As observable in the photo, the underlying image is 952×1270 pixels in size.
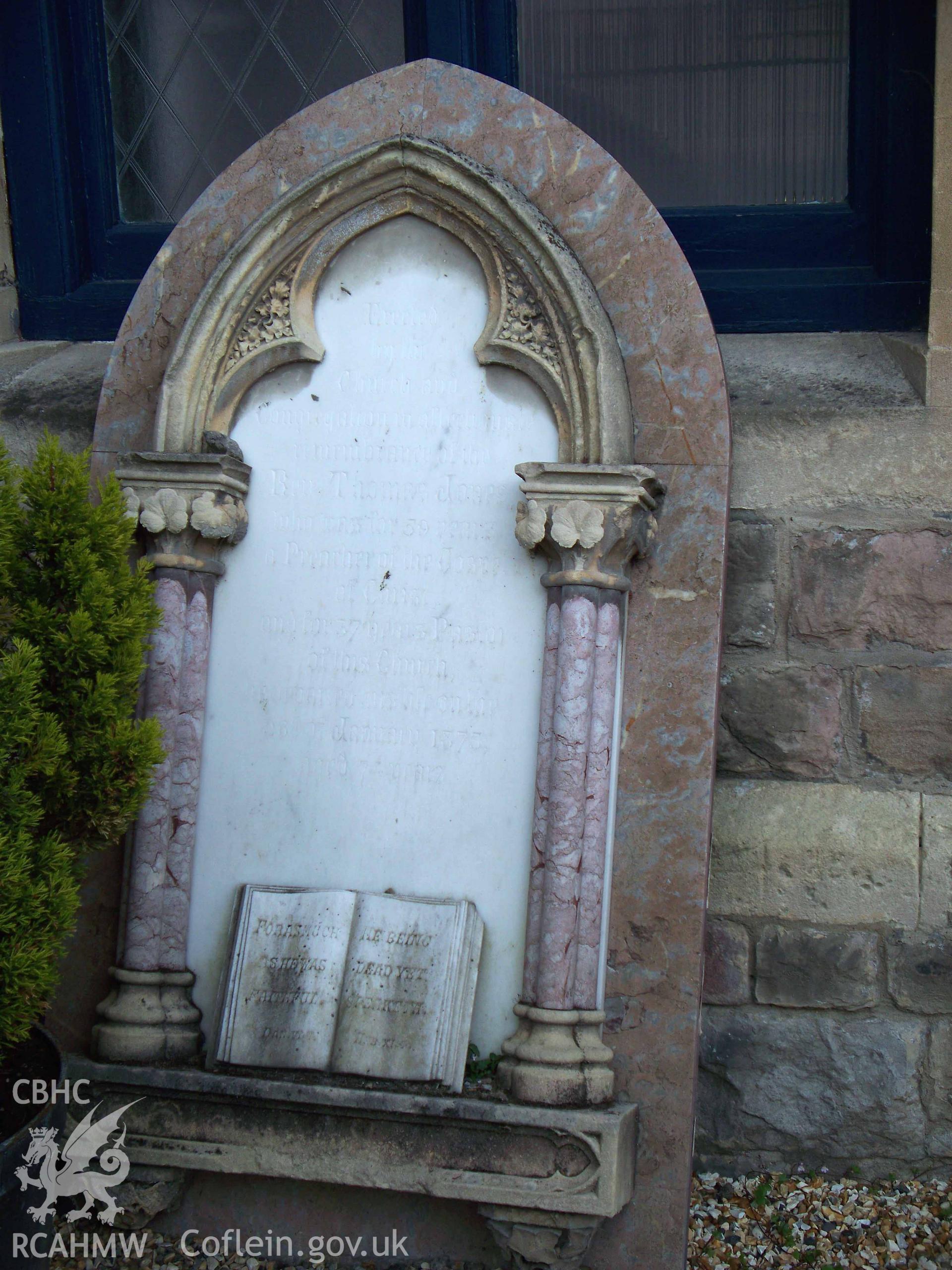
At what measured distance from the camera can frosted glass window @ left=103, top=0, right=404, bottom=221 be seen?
13.0 ft

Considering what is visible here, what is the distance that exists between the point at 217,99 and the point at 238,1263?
126 inches

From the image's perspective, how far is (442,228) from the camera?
315 centimetres

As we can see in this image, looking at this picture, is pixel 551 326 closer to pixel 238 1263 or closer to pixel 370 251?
pixel 370 251

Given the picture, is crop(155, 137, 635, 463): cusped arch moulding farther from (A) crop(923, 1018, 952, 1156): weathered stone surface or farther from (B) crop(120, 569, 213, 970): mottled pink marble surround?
(A) crop(923, 1018, 952, 1156): weathered stone surface

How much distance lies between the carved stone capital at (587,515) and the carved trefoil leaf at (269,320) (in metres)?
0.71

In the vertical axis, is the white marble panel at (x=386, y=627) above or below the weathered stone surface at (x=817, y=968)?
above

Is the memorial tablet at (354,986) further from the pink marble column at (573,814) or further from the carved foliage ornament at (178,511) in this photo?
the carved foliage ornament at (178,511)

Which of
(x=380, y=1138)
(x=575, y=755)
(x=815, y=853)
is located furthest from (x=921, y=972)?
(x=380, y=1138)

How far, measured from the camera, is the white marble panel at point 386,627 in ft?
9.80

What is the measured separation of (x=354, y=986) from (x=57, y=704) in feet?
2.91

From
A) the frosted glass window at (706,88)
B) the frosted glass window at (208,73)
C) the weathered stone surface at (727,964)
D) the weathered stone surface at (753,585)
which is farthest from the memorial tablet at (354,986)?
the frosted glass window at (208,73)

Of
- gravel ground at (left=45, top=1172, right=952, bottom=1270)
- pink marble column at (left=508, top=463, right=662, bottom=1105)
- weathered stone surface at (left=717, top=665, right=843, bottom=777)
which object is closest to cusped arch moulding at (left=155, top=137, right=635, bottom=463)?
pink marble column at (left=508, top=463, right=662, bottom=1105)

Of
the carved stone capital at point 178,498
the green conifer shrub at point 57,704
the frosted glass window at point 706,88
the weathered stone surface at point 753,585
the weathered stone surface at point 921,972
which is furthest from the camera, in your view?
the frosted glass window at point 706,88

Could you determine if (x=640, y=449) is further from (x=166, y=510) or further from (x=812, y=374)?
(x=166, y=510)
